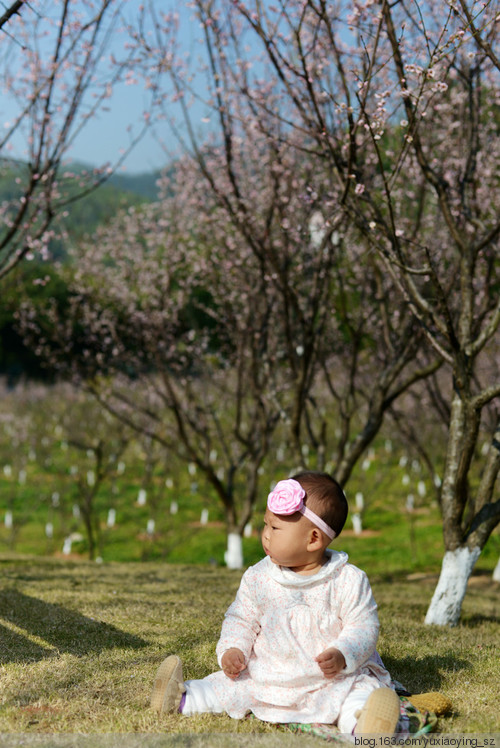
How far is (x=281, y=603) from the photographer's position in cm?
313

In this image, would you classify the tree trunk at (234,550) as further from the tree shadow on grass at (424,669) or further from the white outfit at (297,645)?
the white outfit at (297,645)

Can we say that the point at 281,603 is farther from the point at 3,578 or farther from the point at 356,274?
the point at 356,274

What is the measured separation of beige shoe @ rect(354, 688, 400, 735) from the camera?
2588 mm

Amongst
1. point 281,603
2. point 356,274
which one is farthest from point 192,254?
point 281,603

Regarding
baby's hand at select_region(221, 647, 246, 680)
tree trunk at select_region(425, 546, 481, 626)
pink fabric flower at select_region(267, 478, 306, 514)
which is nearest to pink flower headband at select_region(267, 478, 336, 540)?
pink fabric flower at select_region(267, 478, 306, 514)

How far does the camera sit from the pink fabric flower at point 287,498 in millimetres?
3018

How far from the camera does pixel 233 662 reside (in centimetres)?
296

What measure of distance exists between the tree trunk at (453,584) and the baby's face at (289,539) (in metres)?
2.77

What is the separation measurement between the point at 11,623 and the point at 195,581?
3404 millimetres

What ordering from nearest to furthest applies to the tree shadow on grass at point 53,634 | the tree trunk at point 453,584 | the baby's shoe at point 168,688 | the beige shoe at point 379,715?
the beige shoe at point 379,715
the baby's shoe at point 168,688
the tree shadow on grass at point 53,634
the tree trunk at point 453,584

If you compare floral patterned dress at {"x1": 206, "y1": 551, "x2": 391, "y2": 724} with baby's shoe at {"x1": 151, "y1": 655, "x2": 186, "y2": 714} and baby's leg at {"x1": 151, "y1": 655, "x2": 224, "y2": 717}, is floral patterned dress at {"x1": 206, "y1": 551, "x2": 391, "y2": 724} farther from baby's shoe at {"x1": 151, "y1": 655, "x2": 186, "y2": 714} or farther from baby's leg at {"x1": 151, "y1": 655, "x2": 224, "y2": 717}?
baby's shoe at {"x1": 151, "y1": 655, "x2": 186, "y2": 714}

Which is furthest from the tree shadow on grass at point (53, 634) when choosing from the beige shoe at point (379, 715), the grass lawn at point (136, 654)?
the beige shoe at point (379, 715)

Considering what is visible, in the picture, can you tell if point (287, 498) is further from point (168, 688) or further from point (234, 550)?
point (234, 550)

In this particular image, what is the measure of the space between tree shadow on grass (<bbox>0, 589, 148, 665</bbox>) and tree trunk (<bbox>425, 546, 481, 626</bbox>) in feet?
8.47
